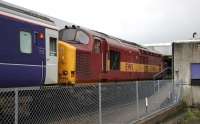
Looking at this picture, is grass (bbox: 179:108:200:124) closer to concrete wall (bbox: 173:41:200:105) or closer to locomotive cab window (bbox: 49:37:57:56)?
concrete wall (bbox: 173:41:200:105)

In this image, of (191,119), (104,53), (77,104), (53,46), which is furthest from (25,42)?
(191,119)

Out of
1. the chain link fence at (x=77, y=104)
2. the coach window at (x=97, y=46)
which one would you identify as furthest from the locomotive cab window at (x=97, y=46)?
the chain link fence at (x=77, y=104)

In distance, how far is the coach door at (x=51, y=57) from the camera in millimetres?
13688

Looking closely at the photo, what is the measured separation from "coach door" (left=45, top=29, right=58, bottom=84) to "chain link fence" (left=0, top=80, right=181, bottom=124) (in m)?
1.82

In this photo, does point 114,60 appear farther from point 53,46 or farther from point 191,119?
point 53,46

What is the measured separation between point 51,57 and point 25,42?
5.60 feet

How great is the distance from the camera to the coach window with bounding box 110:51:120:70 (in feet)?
66.1

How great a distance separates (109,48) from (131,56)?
4.31 meters

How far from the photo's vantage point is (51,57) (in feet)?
45.9

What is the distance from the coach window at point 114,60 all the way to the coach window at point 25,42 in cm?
784

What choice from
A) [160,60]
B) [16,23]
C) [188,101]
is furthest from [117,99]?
[160,60]

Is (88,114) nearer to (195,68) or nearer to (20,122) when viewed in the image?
(20,122)

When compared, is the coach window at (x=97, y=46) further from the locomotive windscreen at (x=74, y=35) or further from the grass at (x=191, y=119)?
the grass at (x=191, y=119)

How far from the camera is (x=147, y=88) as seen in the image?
56.6 ft
